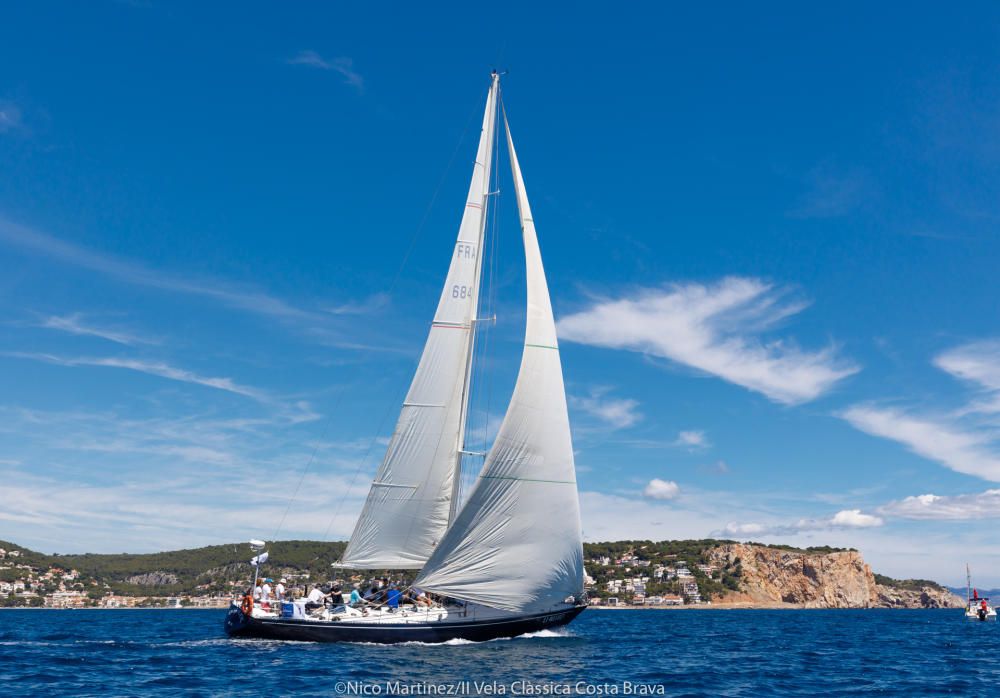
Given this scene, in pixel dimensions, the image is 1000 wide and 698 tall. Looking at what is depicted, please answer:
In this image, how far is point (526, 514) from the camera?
96.0 feet

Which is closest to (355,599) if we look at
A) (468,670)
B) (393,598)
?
(393,598)

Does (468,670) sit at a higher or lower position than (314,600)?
lower

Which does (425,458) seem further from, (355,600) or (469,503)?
(355,600)

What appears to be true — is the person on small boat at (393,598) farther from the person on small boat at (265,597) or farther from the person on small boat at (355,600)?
the person on small boat at (265,597)

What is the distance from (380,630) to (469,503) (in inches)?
217

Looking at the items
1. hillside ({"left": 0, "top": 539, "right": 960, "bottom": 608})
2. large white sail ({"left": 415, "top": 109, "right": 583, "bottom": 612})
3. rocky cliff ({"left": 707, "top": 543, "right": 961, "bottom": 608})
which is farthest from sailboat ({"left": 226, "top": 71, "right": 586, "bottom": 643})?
rocky cliff ({"left": 707, "top": 543, "right": 961, "bottom": 608})

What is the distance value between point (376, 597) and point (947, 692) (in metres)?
19.1

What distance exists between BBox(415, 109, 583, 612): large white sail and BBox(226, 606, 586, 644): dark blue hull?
996 mm

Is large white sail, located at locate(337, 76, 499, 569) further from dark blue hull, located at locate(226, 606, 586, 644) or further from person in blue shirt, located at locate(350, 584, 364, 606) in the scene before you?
dark blue hull, located at locate(226, 606, 586, 644)

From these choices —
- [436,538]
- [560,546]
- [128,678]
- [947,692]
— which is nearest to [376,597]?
[436,538]

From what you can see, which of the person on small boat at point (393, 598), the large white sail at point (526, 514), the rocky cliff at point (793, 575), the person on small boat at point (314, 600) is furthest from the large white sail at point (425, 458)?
the rocky cliff at point (793, 575)

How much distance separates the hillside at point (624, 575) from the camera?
142 meters

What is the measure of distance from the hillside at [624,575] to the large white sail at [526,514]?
329ft

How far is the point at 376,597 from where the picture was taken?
100 ft
